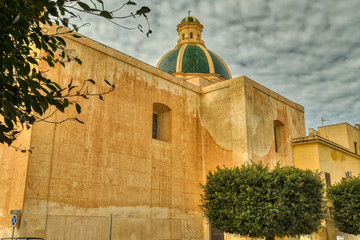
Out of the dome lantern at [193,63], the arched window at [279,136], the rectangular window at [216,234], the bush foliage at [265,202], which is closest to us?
the bush foliage at [265,202]

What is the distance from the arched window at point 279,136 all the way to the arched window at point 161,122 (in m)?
5.92

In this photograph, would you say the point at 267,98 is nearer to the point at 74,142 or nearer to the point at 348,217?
the point at 348,217

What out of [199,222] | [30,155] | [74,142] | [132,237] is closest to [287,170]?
[199,222]

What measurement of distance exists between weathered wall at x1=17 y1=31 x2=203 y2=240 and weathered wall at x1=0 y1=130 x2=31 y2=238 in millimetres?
273

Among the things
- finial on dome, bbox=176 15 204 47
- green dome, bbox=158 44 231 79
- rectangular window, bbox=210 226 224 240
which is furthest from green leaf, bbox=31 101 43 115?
finial on dome, bbox=176 15 204 47

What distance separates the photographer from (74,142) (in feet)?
38.5

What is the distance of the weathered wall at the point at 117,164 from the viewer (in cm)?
1091

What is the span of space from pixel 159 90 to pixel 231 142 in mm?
3886

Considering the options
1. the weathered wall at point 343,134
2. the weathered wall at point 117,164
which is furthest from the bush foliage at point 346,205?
the weathered wall at point 343,134

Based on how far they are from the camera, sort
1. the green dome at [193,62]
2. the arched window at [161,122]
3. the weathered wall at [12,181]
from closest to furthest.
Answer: the weathered wall at [12,181], the arched window at [161,122], the green dome at [193,62]

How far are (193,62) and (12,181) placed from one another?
1435 centimetres

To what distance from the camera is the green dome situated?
22.6 m

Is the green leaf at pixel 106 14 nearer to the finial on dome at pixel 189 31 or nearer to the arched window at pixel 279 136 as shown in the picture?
the arched window at pixel 279 136

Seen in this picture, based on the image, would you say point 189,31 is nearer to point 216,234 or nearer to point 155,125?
point 155,125
